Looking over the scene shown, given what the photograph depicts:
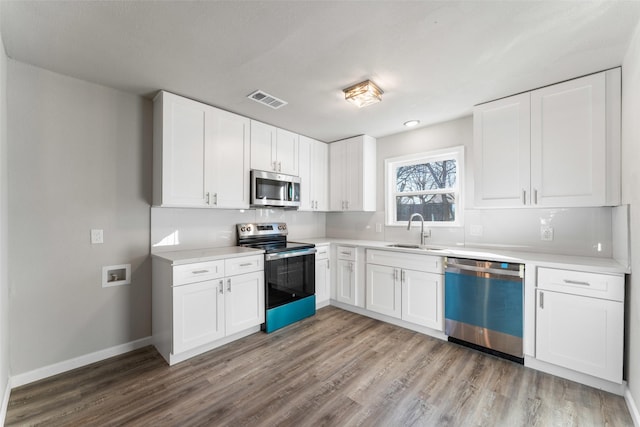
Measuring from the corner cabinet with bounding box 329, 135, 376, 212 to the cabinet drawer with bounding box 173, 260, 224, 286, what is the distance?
2063 millimetres

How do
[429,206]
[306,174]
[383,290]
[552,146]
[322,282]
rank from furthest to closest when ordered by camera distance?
[306,174] → [322,282] → [429,206] → [383,290] → [552,146]

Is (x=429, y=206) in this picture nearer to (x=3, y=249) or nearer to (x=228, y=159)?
(x=228, y=159)

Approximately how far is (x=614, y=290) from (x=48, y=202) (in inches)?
172

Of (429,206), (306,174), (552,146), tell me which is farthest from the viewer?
(306,174)

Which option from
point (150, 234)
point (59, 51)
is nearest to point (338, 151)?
point (150, 234)

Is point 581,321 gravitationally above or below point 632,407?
above

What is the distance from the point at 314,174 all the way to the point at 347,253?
129 cm

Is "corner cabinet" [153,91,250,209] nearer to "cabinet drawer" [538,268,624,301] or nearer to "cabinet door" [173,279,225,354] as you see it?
"cabinet door" [173,279,225,354]

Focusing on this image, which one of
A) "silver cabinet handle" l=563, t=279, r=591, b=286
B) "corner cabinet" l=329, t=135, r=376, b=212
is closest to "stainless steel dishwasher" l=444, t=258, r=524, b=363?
"silver cabinet handle" l=563, t=279, r=591, b=286

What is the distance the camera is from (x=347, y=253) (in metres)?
3.58

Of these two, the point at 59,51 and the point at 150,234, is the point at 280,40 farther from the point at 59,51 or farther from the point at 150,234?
the point at 150,234

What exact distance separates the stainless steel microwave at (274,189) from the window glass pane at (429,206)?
4.91 ft

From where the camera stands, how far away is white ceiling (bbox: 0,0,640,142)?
1.50 meters

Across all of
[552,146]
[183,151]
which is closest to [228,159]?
[183,151]
